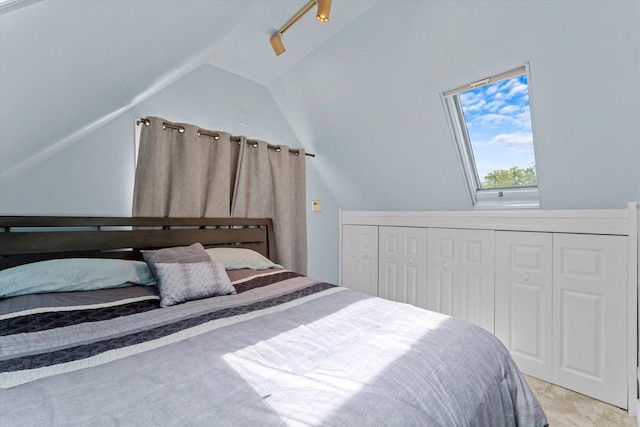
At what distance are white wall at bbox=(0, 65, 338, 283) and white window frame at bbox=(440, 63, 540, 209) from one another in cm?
177

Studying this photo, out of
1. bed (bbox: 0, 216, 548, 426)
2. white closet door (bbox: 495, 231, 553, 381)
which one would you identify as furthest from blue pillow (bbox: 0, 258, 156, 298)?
white closet door (bbox: 495, 231, 553, 381)

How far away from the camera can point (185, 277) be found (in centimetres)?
159

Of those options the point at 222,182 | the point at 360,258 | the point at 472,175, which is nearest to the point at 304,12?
the point at 222,182

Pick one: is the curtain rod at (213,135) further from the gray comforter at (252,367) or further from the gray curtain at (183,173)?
the gray comforter at (252,367)

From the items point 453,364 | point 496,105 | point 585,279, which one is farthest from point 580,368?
point 496,105

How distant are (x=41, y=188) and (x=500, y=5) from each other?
2961 millimetres

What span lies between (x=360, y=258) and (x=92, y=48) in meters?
2.74

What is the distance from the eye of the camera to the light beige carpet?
1.62 metres

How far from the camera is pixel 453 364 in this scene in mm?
972

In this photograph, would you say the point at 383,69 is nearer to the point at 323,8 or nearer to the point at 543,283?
the point at 323,8

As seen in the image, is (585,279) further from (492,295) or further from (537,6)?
(537,6)

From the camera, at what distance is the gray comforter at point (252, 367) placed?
0.68 metres

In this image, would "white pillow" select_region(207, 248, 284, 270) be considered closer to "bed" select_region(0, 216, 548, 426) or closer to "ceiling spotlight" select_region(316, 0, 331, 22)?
"bed" select_region(0, 216, 548, 426)

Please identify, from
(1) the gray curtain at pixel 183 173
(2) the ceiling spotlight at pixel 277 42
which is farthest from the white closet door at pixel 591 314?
(1) the gray curtain at pixel 183 173
